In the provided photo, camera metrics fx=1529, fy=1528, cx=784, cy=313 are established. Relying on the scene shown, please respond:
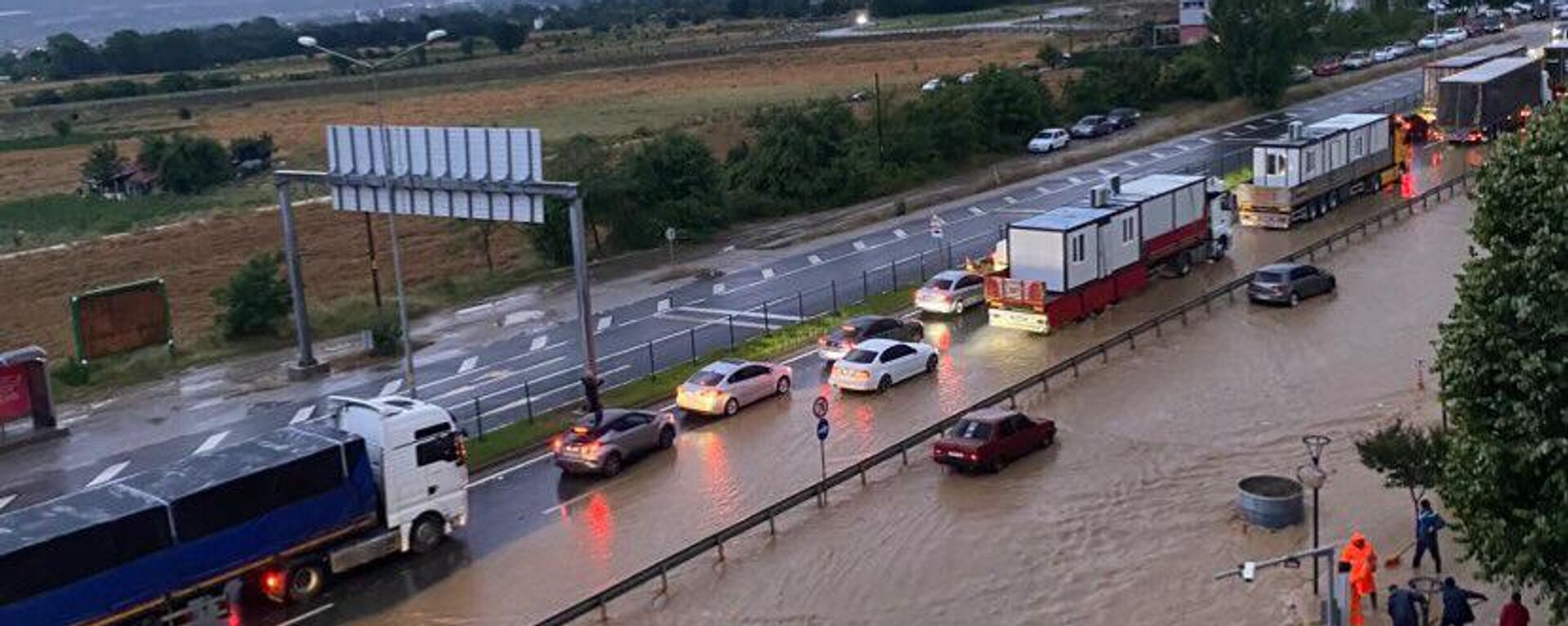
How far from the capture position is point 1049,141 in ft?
243

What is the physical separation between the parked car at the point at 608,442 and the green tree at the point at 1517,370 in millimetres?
15298

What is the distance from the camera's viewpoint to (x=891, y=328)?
117 feet

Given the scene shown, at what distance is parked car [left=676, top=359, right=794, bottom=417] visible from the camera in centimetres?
3075

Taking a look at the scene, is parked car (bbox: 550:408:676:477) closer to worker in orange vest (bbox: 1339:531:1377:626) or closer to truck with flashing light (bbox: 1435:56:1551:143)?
worker in orange vest (bbox: 1339:531:1377:626)

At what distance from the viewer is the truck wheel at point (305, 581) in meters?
21.9

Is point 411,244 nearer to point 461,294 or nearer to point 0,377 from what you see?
point 461,294

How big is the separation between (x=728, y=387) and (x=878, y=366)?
327cm

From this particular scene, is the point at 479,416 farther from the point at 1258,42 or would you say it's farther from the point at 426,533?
the point at 1258,42

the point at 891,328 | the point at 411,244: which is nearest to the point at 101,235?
the point at 411,244

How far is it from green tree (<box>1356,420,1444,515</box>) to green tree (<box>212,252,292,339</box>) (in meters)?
30.4

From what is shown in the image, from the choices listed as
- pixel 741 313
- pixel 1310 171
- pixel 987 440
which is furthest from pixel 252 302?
pixel 1310 171

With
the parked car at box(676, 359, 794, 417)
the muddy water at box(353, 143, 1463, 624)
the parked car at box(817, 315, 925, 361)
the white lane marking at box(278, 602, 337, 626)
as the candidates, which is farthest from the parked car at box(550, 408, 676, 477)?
the parked car at box(817, 315, 925, 361)

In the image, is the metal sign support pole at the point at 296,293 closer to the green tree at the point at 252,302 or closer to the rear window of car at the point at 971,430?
the green tree at the point at 252,302

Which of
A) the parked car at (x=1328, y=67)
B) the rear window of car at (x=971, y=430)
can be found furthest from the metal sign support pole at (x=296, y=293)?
the parked car at (x=1328, y=67)
